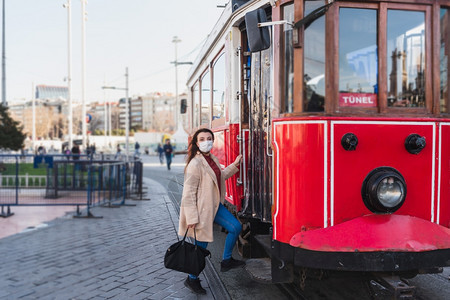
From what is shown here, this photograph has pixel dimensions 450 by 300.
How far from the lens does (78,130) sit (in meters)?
90.3

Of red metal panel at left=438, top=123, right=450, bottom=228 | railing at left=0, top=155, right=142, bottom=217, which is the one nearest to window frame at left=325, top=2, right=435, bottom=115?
red metal panel at left=438, top=123, right=450, bottom=228

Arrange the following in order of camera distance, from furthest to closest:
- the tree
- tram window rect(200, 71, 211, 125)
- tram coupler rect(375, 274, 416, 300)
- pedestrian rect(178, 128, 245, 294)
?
the tree < tram window rect(200, 71, 211, 125) < pedestrian rect(178, 128, 245, 294) < tram coupler rect(375, 274, 416, 300)

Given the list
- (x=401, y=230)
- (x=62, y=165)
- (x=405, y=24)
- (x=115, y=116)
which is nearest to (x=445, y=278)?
(x=401, y=230)

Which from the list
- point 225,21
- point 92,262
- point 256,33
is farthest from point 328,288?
point 225,21

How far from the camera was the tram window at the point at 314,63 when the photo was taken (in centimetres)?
373

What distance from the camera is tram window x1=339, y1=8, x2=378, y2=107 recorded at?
12.2ft

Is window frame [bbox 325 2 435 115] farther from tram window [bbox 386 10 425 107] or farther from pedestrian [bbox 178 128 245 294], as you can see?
pedestrian [bbox 178 128 245 294]

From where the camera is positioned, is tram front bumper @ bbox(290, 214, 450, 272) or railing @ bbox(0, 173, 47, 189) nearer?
tram front bumper @ bbox(290, 214, 450, 272)

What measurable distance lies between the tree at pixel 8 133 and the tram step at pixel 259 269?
21.2m

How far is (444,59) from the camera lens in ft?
12.7

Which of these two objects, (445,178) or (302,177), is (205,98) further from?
(445,178)

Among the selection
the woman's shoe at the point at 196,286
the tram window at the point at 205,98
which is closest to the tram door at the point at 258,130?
the woman's shoe at the point at 196,286

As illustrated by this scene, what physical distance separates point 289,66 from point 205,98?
12.2ft

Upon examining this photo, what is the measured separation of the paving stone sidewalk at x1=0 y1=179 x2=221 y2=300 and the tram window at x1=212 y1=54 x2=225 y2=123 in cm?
218
